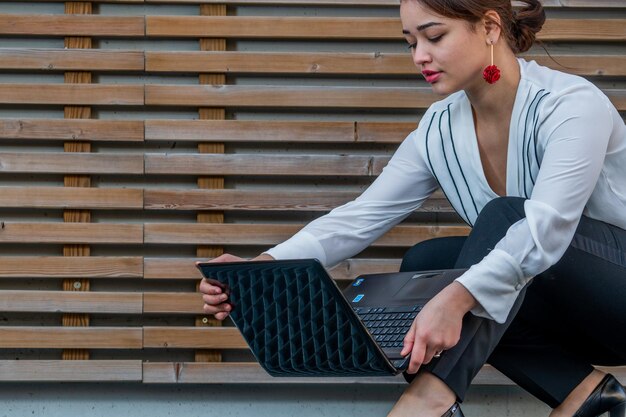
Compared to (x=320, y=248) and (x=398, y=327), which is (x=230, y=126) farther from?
(x=398, y=327)

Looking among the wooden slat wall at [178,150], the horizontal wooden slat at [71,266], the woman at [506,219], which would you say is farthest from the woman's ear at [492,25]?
the horizontal wooden slat at [71,266]

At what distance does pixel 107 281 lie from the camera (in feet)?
10.4

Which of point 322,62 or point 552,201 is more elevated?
point 322,62

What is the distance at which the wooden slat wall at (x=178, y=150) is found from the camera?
122 inches

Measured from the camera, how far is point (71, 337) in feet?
Result: 10.2

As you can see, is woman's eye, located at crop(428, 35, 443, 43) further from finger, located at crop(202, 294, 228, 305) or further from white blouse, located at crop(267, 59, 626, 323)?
finger, located at crop(202, 294, 228, 305)

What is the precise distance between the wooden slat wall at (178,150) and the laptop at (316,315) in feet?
4.69

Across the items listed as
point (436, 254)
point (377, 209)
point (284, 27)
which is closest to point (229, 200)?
point (284, 27)

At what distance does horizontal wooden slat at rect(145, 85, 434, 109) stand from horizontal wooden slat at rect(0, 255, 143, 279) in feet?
1.67

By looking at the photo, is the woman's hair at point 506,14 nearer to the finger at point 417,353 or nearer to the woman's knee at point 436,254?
the woman's knee at point 436,254

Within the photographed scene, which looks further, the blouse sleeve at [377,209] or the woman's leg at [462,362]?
the blouse sleeve at [377,209]

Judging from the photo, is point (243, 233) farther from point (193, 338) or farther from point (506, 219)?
point (506, 219)

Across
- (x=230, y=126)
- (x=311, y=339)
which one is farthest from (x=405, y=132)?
(x=311, y=339)

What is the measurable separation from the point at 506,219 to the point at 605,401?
0.49 m
